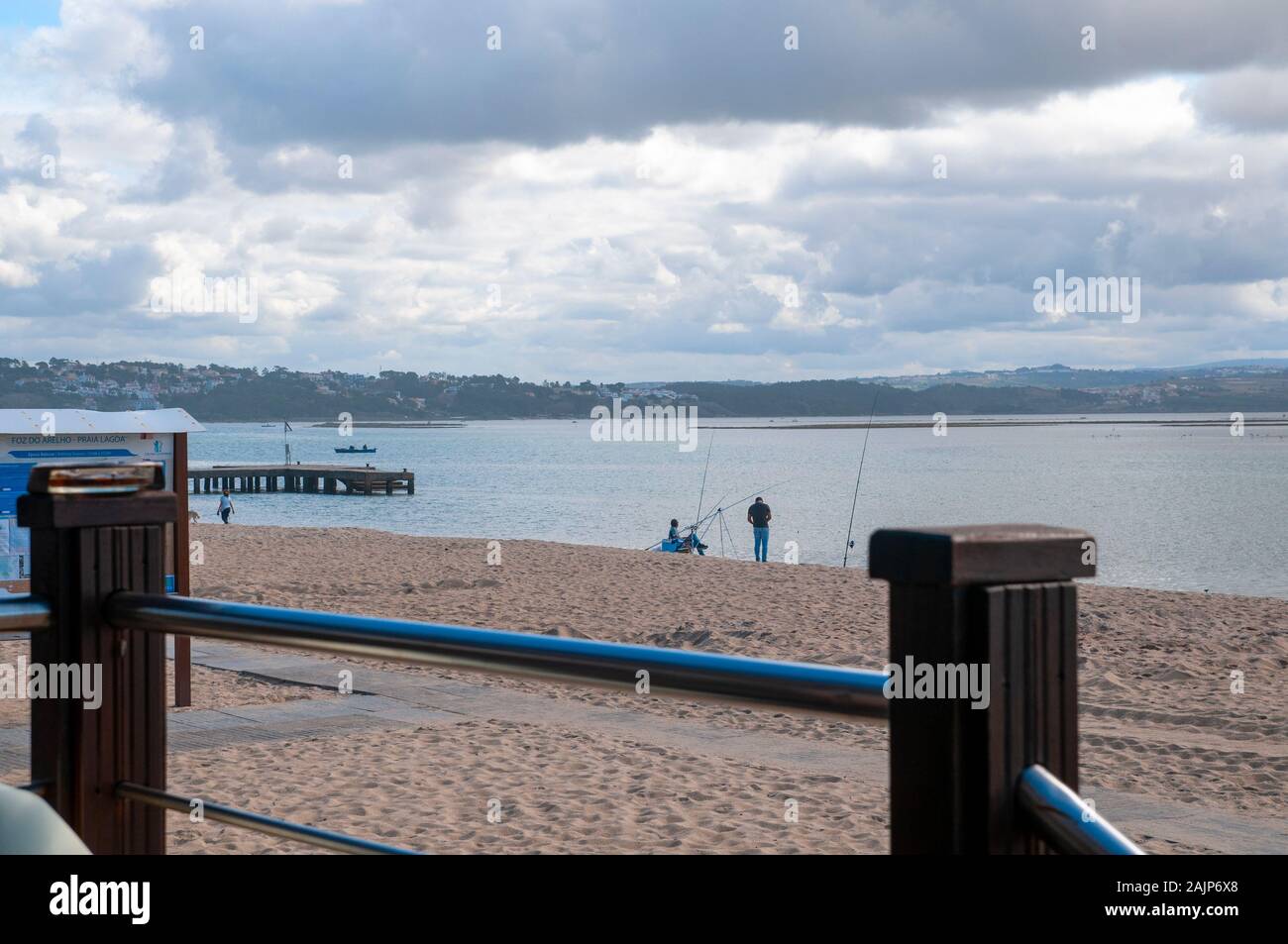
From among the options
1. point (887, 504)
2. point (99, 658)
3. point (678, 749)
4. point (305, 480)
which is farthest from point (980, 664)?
→ point (305, 480)

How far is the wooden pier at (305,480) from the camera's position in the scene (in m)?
87.0

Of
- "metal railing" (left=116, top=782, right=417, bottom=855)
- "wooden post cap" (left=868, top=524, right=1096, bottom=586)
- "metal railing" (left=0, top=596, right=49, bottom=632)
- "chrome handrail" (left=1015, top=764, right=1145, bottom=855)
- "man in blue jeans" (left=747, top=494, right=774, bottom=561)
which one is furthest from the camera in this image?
"man in blue jeans" (left=747, top=494, right=774, bottom=561)

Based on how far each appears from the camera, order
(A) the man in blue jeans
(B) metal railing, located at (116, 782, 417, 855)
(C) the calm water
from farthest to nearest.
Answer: (C) the calm water, (A) the man in blue jeans, (B) metal railing, located at (116, 782, 417, 855)

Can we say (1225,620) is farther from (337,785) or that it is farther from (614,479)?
(614,479)

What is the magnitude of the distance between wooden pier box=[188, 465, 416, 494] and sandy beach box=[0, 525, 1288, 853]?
69.9 m

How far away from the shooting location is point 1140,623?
54.3ft

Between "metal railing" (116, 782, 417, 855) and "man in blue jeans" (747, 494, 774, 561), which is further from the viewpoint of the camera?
"man in blue jeans" (747, 494, 774, 561)

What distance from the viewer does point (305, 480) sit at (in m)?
93.2

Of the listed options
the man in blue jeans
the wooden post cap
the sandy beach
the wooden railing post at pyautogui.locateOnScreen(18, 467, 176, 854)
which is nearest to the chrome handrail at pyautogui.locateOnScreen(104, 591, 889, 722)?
the wooden post cap

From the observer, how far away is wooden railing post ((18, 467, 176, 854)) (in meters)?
2.81

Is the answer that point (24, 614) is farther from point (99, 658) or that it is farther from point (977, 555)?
point (977, 555)

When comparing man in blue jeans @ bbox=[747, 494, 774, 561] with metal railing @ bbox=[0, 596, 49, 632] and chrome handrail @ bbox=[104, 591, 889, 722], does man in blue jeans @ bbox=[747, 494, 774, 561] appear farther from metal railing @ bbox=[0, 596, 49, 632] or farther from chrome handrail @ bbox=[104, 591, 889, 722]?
chrome handrail @ bbox=[104, 591, 889, 722]
